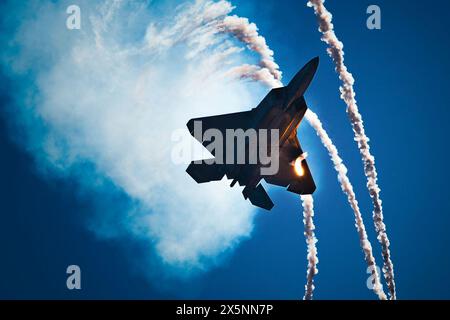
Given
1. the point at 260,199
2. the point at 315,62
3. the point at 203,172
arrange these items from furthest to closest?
the point at 260,199 → the point at 203,172 → the point at 315,62

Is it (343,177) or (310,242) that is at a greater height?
(343,177)

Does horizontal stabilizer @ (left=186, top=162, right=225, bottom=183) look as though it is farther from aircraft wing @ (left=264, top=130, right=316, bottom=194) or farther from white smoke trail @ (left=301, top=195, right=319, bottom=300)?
white smoke trail @ (left=301, top=195, right=319, bottom=300)

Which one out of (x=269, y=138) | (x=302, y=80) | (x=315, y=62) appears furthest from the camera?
(x=269, y=138)

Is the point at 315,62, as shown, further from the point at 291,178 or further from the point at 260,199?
the point at 260,199

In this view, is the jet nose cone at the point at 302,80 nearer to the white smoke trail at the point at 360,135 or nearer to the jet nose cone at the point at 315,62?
the jet nose cone at the point at 315,62

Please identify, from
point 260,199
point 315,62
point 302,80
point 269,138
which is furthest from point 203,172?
point 315,62

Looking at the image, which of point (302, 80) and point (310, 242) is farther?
point (310, 242)

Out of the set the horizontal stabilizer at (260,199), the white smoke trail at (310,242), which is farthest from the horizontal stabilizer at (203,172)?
the white smoke trail at (310,242)

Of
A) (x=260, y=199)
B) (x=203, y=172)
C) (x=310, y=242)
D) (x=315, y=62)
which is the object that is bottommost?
(x=310, y=242)
